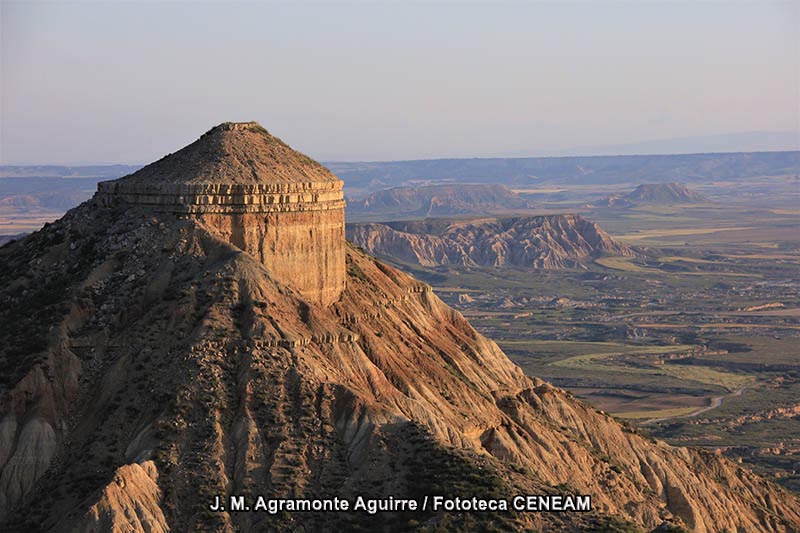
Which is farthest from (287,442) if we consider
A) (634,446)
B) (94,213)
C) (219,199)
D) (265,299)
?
(634,446)

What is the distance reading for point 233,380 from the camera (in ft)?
144

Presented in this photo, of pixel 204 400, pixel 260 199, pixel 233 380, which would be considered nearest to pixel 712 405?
pixel 260 199

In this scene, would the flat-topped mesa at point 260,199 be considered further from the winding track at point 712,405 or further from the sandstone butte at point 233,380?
the winding track at point 712,405

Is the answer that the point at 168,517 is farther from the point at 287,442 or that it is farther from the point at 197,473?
the point at 287,442

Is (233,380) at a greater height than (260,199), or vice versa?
(260,199)

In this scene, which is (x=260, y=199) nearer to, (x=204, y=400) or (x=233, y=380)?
(x=233, y=380)

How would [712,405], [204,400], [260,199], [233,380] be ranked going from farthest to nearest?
[712,405], [260,199], [233,380], [204,400]

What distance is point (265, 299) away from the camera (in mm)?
46406

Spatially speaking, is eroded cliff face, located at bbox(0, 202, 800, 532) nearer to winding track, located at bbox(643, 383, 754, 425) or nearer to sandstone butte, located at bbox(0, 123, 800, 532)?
sandstone butte, located at bbox(0, 123, 800, 532)

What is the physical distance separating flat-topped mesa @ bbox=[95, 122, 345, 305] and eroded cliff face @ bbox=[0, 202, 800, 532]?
0.71 meters

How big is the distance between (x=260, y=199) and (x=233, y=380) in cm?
811

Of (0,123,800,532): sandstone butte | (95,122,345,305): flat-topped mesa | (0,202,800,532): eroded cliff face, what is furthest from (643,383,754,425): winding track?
(95,122,345,305): flat-topped mesa

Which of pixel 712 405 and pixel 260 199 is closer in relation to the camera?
pixel 260 199

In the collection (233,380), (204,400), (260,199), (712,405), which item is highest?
(260,199)
